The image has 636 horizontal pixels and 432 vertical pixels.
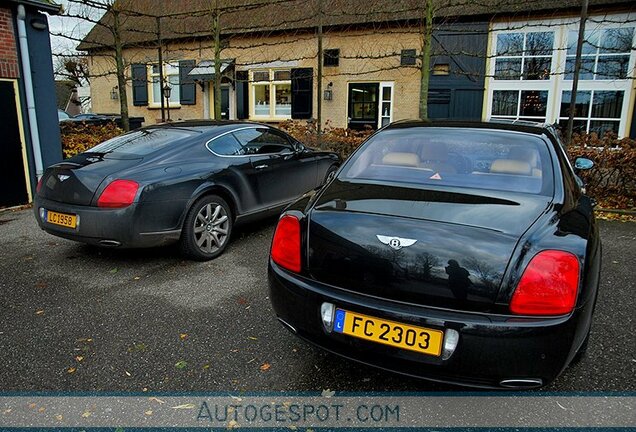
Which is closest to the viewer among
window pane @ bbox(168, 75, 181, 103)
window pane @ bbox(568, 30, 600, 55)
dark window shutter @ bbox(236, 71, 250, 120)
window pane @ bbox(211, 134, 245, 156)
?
window pane @ bbox(211, 134, 245, 156)

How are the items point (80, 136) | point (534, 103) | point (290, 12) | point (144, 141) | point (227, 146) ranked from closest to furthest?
point (144, 141) → point (227, 146) → point (80, 136) → point (534, 103) → point (290, 12)

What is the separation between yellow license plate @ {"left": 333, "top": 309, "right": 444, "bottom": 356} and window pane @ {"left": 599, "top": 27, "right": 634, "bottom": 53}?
14.5 metres

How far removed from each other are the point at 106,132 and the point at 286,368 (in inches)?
384

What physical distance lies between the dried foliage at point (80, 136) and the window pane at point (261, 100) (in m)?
8.39

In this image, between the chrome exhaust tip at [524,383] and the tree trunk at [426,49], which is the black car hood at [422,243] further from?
the tree trunk at [426,49]

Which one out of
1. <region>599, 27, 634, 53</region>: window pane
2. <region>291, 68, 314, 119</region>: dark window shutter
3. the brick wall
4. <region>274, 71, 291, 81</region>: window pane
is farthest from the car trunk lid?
<region>274, 71, 291, 81</region>: window pane

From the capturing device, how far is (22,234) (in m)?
5.66

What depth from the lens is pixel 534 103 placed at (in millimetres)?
14547

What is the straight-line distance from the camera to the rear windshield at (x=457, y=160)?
107 inches

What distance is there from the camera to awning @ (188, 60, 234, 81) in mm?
18219

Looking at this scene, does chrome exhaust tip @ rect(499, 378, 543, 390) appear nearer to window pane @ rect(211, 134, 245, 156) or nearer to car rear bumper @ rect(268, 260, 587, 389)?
car rear bumper @ rect(268, 260, 587, 389)

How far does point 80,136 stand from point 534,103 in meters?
13.4

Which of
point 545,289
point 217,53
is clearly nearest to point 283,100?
point 217,53

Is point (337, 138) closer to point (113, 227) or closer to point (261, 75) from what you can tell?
point (113, 227)
